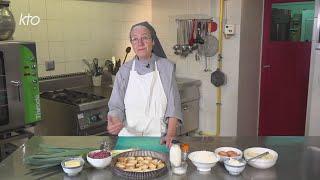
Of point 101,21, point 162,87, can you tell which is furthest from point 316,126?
point 101,21

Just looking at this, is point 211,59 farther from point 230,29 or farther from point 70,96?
point 70,96

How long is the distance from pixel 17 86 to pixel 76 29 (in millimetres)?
1191

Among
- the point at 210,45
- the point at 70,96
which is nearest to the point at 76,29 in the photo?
the point at 70,96

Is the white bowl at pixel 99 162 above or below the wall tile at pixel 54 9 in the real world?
below

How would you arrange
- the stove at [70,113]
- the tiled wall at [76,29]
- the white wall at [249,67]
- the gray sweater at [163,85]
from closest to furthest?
the gray sweater at [163,85] → the stove at [70,113] → the tiled wall at [76,29] → the white wall at [249,67]

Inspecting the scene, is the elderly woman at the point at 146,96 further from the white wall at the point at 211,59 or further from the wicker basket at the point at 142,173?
the white wall at the point at 211,59

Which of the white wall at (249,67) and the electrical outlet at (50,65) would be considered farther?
the white wall at (249,67)

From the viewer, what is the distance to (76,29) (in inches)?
119

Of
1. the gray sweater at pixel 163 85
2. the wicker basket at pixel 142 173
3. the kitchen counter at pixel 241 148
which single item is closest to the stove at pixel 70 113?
the gray sweater at pixel 163 85

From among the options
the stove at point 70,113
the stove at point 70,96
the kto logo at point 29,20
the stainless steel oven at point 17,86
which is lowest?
the stove at point 70,113

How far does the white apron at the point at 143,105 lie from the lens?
186 centimetres

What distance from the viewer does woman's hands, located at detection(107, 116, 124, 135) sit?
1.67 meters

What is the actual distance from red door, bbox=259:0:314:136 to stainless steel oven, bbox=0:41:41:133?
102 inches

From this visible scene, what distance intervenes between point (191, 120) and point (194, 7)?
1180 mm
